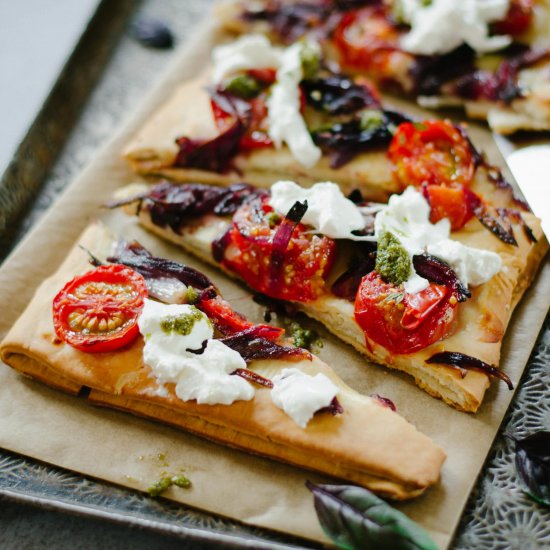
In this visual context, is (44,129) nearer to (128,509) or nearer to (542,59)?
(128,509)

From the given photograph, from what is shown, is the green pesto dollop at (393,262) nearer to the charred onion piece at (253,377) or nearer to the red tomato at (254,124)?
the charred onion piece at (253,377)

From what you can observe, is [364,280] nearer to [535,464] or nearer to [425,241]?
[425,241]

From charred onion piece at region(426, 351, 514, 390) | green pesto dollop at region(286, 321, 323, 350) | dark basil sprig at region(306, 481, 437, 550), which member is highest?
charred onion piece at region(426, 351, 514, 390)

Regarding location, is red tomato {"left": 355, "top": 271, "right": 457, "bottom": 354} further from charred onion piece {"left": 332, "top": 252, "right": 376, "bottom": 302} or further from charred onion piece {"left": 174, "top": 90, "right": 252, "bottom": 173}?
charred onion piece {"left": 174, "top": 90, "right": 252, "bottom": 173}

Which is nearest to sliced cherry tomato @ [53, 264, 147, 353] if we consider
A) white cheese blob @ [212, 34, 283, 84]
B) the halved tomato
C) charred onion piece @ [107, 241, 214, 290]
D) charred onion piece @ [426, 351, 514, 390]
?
charred onion piece @ [107, 241, 214, 290]

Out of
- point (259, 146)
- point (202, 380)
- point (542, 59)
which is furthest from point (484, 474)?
point (542, 59)

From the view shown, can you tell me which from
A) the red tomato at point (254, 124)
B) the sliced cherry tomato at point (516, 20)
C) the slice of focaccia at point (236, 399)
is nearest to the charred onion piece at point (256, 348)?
the slice of focaccia at point (236, 399)

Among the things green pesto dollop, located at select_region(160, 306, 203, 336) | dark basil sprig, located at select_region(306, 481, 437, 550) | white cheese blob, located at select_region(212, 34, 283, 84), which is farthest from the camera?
white cheese blob, located at select_region(212, 34, 283, 84)
